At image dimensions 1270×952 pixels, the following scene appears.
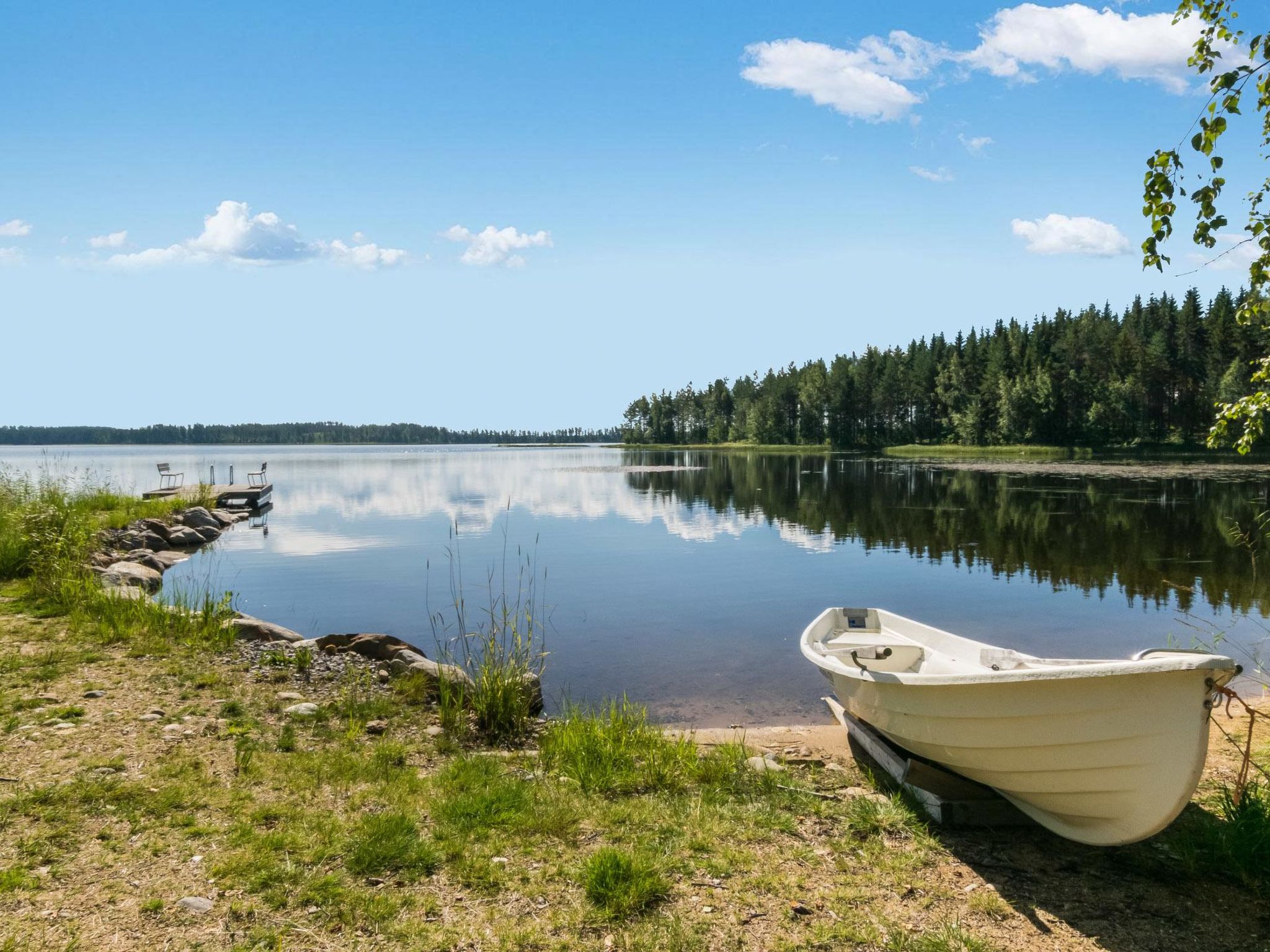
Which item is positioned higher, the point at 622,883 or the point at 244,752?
the point at 244,752

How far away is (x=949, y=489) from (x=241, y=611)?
39.2 meters

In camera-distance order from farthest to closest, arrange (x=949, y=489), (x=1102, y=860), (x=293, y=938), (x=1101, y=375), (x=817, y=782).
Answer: (x=1101, y=375) < (x=949, y=489) < (x=817, y=782) < (x=1102, y=860) < (x=293, y=938)

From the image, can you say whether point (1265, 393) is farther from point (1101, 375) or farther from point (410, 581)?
point (1101, 375)

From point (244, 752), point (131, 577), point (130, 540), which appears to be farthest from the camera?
point (130, 540)

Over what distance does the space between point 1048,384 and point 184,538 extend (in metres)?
92.5

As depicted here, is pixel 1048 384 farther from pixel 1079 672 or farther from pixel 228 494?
pixel 1079 672

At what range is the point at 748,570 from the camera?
20.2m

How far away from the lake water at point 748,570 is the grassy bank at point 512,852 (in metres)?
3.55

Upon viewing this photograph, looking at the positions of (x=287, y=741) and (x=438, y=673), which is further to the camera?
(x=438, y=673)

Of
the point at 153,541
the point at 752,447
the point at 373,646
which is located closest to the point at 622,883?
the point at 373,646

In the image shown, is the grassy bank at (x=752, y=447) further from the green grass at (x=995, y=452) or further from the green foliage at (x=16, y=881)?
the green foliage at (x=16, y=881)

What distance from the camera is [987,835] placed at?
610cm

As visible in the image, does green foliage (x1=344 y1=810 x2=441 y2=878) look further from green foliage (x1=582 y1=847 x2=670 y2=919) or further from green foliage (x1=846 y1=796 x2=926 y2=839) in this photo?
green foliage (x1=846 y1=796 x2=926 y2=839)

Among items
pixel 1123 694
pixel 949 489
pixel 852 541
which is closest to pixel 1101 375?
pixel 949 489
